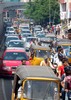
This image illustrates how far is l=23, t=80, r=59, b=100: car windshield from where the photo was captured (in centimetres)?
1483

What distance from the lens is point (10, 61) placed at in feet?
91.6

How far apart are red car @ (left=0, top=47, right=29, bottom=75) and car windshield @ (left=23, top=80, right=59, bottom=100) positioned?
12002 millimetres

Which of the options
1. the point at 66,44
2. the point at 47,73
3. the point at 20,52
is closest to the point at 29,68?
the point at 47,73

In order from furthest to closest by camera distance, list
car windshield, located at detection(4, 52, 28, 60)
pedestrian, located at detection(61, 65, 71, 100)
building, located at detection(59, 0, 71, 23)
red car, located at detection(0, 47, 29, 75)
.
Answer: building, located at detection(59, 0, 71, 23) → car windshield, located at detection(4, 52, 28, 60) → red car, located at detection(0, 47, 29, 75) → pedestrian, located at detection(61, 65, 71, 100)

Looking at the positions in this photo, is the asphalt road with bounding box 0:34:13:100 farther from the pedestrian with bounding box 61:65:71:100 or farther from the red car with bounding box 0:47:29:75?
the pedestrian with bounding box 61:65:71:100

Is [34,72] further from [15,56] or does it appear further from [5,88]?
[15,56]

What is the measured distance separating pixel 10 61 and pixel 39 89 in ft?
42.8

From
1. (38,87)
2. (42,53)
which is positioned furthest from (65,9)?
(38,87)

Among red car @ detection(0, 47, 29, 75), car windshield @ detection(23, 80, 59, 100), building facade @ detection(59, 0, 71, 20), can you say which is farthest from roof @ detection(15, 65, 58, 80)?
building facade @ detection(59, 0, 71, 20)

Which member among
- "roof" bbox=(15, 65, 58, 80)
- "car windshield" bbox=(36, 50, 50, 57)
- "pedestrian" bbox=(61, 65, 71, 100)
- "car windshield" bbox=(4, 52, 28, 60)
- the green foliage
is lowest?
the green foliage

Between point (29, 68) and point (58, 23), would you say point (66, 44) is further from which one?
point (58, 23)

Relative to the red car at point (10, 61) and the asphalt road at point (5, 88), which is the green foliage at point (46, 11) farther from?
the asphalt road at point (5, 88)

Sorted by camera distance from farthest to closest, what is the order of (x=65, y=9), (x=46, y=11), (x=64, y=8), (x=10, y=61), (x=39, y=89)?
(x=46, y=11) < (x=64, y=8) < (x=65, y=9) < (x=10, y=61) < (x=39, y=89)

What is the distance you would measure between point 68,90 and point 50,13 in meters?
78.8
